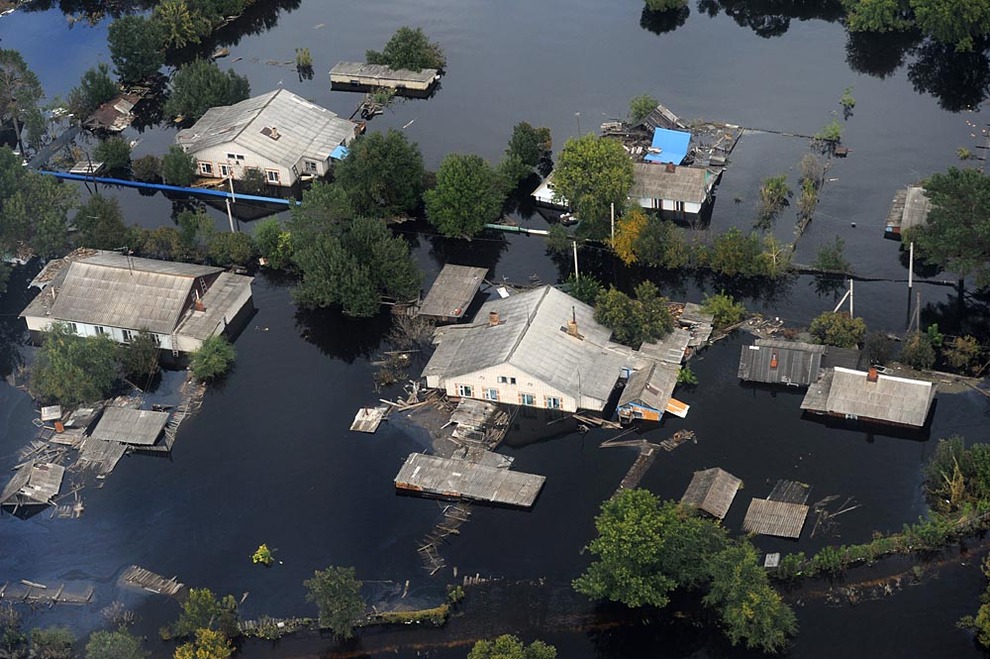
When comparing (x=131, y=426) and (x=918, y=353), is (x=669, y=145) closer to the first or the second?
(x=918, y=353)

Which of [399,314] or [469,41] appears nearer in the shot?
[399,314]

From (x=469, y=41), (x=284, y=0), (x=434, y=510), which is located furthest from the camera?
(x=284, y=0)

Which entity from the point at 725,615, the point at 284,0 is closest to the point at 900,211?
the point at 725,615

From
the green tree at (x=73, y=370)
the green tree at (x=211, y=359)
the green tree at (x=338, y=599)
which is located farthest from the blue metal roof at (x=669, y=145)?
the green tree at (x=338, y=599)

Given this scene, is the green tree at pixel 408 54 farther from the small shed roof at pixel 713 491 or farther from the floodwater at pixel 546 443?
the small shed roof at pixel 713 491

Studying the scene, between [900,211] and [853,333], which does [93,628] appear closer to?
[853,333]

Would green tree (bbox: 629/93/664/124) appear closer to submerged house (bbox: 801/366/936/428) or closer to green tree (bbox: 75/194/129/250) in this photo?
submerged house (bbox: 801/366/936/428)

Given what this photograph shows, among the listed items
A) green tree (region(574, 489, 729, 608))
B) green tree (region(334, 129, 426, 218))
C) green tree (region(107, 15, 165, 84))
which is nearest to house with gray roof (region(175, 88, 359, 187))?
green tree (region(334, 129, 426, 218))
